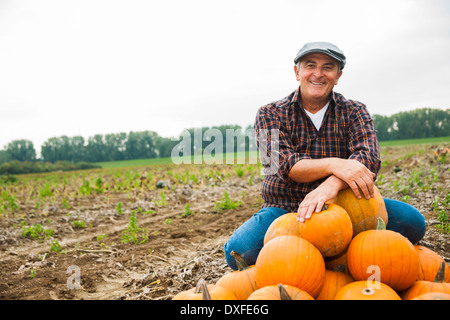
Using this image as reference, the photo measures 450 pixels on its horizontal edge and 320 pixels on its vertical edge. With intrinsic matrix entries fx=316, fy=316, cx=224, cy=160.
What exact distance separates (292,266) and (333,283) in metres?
0.34

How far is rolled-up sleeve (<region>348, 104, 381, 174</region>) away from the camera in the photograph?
8.84ft

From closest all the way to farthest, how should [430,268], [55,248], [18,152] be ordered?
[430,268] < [55,248] < [18,152]

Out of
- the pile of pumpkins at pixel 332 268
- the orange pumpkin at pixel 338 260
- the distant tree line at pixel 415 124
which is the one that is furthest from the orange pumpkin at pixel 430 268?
the distant tree line at pixel 415 124

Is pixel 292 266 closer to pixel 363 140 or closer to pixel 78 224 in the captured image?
pixel 363 140

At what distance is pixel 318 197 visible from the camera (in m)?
2.20

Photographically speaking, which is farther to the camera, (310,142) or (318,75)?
(310,142)

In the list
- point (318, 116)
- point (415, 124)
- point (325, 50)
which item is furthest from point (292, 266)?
point (415, 124)

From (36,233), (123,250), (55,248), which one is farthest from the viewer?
(36,233)

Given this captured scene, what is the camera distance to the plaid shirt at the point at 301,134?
2951 millimetres

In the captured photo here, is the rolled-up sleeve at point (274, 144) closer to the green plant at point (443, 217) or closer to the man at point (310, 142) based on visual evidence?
the man at point (310, 142)

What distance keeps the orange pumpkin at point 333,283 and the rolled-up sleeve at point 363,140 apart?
1074 mm

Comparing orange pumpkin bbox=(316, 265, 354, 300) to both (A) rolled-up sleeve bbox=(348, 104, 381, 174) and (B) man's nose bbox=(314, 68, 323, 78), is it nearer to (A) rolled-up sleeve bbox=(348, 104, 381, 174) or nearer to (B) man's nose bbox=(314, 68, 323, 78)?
(A) rolled-up sleeve bbox=(348, 104, 381, 174)

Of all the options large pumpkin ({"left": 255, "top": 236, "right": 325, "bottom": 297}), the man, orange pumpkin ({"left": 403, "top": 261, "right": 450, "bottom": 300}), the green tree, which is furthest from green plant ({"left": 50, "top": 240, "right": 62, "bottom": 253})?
the green tree

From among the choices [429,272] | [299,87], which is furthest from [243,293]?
[299,87]
